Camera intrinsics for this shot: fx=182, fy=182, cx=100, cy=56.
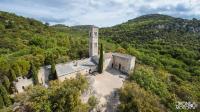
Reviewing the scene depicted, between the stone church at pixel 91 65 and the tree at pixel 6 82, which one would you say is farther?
the stone church at pixel 91 65

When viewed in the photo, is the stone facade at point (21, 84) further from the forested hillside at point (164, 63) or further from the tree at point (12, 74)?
the forested hillside at point (164, 63)

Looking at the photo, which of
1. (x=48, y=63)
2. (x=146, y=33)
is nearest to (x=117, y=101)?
(x=48, y=63)

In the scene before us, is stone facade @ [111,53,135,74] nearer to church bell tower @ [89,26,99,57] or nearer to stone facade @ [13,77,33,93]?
church bell tower @ [89,26,99,57]

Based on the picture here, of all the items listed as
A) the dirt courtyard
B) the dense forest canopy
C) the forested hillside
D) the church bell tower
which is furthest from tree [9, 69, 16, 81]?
the forested hillside

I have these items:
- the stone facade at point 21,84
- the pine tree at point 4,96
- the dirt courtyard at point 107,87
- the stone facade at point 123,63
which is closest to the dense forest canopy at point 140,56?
the pine tree at point 4,96

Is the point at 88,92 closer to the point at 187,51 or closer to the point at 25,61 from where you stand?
the point at 25,61

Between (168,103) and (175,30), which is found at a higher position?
(175,30)

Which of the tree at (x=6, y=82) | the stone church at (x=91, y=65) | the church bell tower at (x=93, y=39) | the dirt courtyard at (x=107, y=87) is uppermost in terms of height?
the church bell tower at (x=93, y=39)
